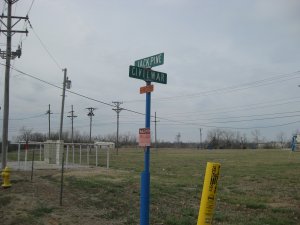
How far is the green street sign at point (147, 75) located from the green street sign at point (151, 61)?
154 millimetres

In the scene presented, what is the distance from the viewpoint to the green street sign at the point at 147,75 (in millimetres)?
8156

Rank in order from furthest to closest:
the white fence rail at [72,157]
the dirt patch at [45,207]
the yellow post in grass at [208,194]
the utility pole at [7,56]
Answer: the white fence rail at [72,157] → the utility pole at [7,56] → the dirt patch at [45,207] → the yellow post in grass at [208,194]

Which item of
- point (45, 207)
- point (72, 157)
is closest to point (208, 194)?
point (45, 207)

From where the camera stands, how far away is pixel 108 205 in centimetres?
1198

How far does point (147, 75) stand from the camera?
834 cm

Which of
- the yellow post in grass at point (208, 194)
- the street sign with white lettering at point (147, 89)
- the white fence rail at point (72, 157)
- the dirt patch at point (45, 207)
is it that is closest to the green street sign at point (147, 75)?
the street sign with white lettering at point (147, 89)

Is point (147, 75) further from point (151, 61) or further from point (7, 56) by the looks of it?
point (7, 56)

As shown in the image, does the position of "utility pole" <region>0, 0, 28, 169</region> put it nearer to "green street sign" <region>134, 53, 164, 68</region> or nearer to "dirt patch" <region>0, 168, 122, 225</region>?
"dirt patch" <region>0, 168, 122, 225</region>

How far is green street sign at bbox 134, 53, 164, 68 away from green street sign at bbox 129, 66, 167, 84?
154mm

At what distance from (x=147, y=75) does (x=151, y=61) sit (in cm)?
28

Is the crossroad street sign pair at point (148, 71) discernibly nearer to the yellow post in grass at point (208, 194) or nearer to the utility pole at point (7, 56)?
the yellow post in grass at point (208, 194)

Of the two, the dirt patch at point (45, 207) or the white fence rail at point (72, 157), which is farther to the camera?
the white fence rail at point (72, 157)

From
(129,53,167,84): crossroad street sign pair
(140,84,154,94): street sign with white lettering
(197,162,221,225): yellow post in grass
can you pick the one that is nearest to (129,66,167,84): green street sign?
(129,53,167,84): crossroad street sign pair

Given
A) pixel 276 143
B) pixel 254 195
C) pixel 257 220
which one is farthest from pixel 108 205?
pixel 276 143
